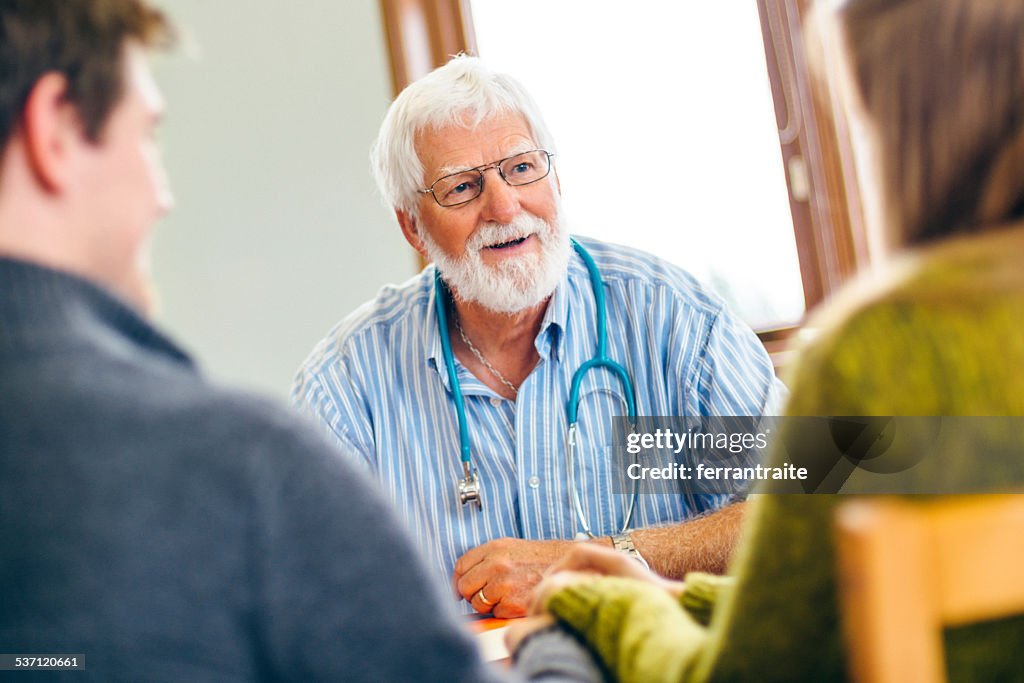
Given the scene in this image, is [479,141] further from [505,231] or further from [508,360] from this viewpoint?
[508,360]

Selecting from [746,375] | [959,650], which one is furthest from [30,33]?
[746,375]

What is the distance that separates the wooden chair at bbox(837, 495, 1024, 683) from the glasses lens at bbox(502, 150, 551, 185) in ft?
4.59

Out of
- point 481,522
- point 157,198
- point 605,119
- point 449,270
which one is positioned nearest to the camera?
point 157,198

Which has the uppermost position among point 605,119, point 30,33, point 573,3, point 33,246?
point 573,3

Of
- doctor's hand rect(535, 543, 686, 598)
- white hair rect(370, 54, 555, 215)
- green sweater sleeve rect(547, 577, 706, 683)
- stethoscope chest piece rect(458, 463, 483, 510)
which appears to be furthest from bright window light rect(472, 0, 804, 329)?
green sweater sleeve rect(547, 577, 706, 683)

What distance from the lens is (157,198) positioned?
760mm

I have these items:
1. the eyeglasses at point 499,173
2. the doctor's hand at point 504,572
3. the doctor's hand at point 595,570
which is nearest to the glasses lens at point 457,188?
the eyeglasses at point 499,173

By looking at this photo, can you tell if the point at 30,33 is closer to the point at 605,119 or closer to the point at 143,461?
→ the point at 143,461

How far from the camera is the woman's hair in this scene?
2.22 feet

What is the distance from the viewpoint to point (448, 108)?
1.90 meters

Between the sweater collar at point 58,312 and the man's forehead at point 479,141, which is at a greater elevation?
the man's forehead at point 479,141

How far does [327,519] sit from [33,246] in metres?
0.29

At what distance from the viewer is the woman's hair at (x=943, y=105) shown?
676mm

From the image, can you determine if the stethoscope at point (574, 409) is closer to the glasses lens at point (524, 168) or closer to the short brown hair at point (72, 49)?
the glasses lens at point (524, 168)
